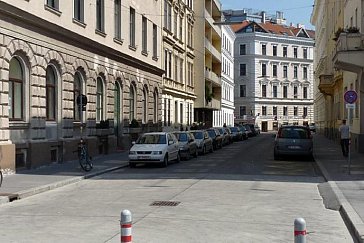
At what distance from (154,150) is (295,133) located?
7544 millimetres

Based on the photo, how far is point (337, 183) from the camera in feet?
53.8

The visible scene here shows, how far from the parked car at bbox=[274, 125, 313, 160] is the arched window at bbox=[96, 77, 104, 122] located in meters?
8.96

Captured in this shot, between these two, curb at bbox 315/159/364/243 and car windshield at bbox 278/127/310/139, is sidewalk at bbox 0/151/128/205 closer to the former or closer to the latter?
curb at bbox 315/159/364/243

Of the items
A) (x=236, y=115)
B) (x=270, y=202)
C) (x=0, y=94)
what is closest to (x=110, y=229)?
(x=270, y=202)

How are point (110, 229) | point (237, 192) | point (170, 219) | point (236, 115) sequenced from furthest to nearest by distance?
point (236, 115) < point (237, 192) < point (170, 219) < point (110, 229)

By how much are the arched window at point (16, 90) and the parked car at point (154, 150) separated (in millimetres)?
5023

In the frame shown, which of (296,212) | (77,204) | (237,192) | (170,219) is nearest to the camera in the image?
(170,219)

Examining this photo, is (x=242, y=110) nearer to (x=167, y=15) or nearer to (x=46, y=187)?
(x=167, y=15)

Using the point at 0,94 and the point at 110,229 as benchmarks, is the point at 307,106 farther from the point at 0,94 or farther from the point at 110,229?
the point at 110,229

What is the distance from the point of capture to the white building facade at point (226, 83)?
235 feet

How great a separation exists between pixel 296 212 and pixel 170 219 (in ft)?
9.07

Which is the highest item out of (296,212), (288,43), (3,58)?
(288,43)

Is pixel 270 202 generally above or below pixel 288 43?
below

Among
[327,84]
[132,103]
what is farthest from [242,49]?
[132,103]
